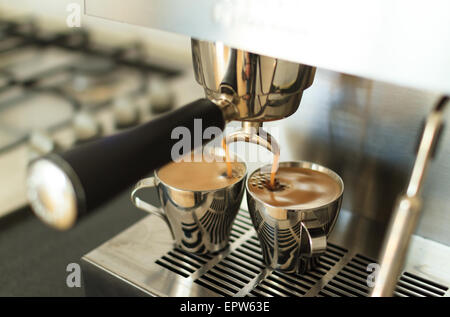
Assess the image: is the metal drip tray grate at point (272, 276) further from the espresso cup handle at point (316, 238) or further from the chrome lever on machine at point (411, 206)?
the chrome lever on machine at point (411, 206)

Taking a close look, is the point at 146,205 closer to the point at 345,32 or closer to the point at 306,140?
the point at 306,140

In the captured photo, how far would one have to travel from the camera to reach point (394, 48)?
237mm

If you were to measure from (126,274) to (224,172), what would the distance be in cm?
15

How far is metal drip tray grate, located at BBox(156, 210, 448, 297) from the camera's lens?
472 millimetres

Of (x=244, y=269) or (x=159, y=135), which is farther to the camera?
(x=244, y=269)

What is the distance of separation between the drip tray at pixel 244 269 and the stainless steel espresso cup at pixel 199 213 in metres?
0.02

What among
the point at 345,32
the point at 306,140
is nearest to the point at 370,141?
the point at 306,140

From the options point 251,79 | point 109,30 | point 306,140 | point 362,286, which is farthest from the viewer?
point 109,30

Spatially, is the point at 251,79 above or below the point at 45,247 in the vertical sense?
above

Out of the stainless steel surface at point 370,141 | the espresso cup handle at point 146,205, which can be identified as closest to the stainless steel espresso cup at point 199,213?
the espresso cup handle at point 146,205

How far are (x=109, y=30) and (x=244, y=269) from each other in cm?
99

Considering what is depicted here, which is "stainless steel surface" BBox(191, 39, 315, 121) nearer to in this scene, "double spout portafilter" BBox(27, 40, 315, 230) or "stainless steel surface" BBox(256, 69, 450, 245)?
"double spout portafilter" BBox(27, 40, 315, 230)

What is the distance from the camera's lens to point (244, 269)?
1.65ft

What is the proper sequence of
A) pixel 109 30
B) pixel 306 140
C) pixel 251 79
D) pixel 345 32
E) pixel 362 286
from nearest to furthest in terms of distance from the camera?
pixel 345 32, pixel 251 79, pixel 362 286, pixel 306 140, pixel 109 30
